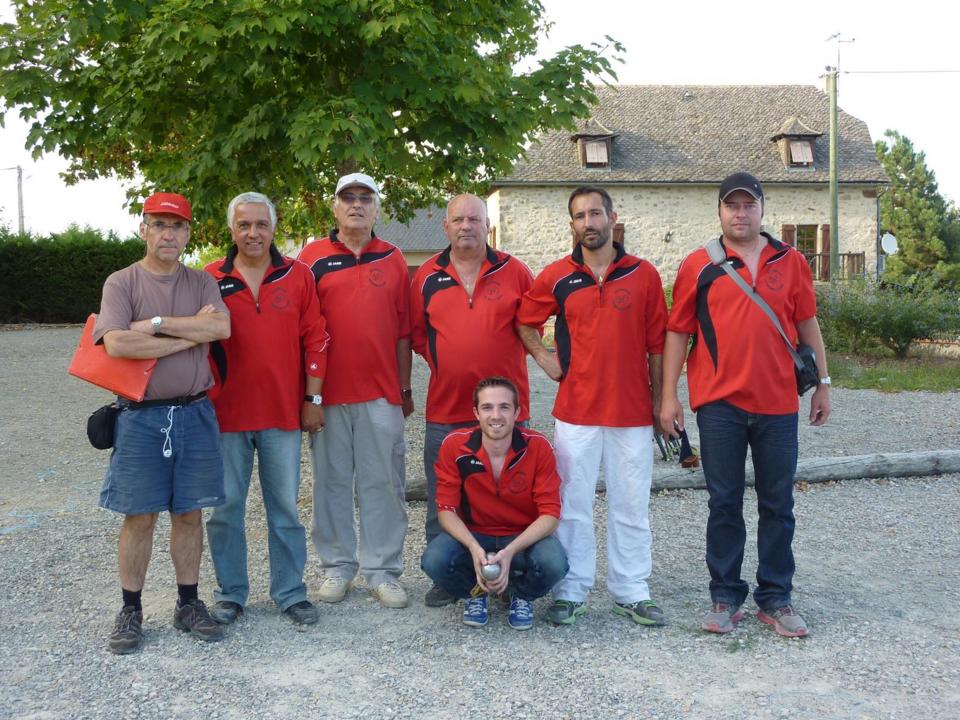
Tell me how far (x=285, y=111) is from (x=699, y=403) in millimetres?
3408

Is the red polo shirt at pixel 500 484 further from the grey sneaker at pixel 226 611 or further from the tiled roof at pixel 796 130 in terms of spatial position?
the tiled roof at pixel 796 130

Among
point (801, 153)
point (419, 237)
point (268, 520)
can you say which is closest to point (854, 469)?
point (268, 520)

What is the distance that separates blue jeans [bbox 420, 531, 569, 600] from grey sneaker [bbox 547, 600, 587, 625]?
0.35 feet

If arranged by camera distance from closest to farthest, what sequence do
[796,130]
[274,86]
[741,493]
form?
[741,493]
[274,86]
[796,130]

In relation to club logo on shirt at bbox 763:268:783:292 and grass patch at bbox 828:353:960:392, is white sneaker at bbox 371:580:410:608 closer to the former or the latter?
club logo on shirt at bbox 763:268:783:292

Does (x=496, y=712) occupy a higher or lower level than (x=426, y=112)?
lower

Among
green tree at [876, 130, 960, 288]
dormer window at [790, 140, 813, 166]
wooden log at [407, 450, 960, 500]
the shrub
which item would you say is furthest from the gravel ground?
green tree at [876, 130, 960, 288]

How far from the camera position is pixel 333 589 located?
4.55 m

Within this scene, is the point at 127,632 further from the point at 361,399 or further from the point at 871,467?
the point at 871,467

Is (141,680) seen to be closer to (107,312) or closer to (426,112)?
(107,312)

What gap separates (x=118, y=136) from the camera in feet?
19.9

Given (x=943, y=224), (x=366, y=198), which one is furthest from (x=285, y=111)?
(x=943, y=224)

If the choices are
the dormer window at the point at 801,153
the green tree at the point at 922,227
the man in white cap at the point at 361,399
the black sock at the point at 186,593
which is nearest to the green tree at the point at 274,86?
the man in white cap at the point at 361,399

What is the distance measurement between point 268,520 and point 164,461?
64 cm
